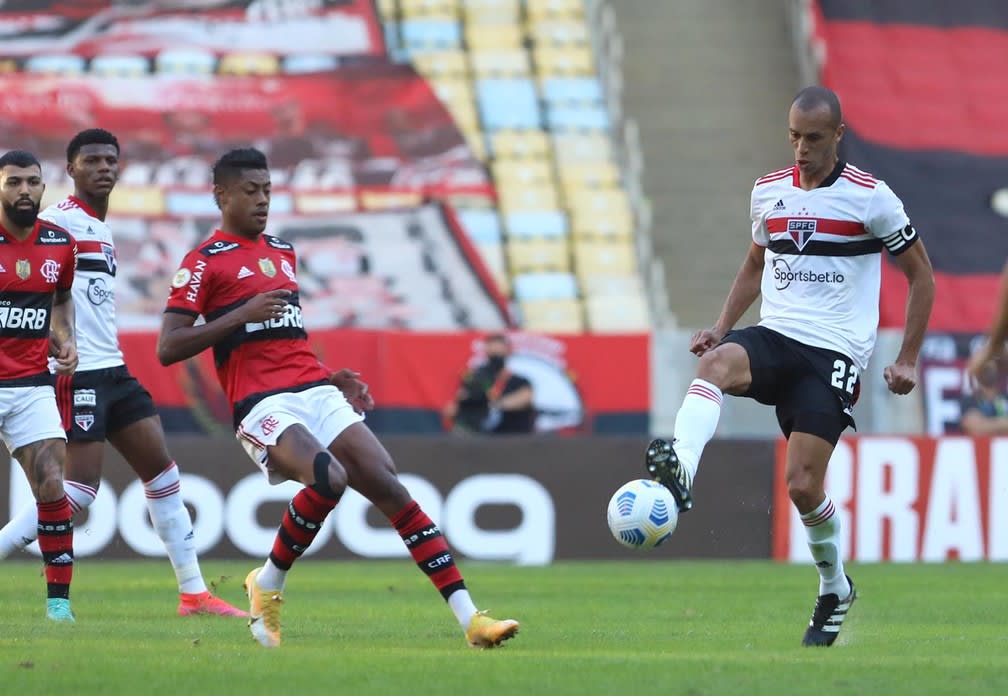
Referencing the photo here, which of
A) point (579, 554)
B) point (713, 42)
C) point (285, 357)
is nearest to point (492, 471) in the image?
point (579, 554)

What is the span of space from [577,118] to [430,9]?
2.74 m

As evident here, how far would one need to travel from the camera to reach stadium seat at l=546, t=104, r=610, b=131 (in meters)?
24.9

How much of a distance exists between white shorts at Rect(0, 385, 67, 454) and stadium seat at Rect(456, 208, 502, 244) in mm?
13875

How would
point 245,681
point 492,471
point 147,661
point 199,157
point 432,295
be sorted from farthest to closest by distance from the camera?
point 199,157 → point 432,295 → point 492,471 → point 147,661 → point 245,681

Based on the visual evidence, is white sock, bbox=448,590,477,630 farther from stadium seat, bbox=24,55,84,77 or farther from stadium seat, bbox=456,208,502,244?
stadium seat, bbox=24,55,84,77

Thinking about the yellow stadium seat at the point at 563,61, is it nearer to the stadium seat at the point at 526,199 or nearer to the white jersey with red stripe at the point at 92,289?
the stadium seat at the point at 526,199

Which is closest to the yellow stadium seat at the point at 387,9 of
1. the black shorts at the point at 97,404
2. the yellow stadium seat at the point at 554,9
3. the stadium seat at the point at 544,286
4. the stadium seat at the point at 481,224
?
the yellow stadium seat at the point at 554,9

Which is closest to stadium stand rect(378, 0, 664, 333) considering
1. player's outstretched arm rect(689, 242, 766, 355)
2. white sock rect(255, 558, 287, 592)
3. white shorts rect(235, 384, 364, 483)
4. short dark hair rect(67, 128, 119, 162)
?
short dark hair rect(67, 128, 119, 162)

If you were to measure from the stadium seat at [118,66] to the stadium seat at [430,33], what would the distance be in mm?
3597

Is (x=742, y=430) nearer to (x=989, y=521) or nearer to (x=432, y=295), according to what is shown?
(x=989, y=521)

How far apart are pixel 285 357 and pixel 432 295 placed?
46.0 ft

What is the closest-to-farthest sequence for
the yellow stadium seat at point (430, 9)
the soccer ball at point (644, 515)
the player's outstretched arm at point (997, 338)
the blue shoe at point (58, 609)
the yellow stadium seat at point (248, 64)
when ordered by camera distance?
the player's outstretched arm at point (997, 338) < the soccer ball at point (644, 515) < the blue shoe at point (58, 609) < the yellow stadium seat at point (248, 64) < the yellow stadium seat at point (430, 9)

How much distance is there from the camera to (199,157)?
23.8m

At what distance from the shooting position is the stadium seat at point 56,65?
24.3 meters
